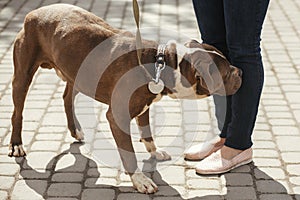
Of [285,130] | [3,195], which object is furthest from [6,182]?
[285,130]

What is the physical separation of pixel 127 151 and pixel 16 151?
103cm

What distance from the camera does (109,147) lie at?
499 cm

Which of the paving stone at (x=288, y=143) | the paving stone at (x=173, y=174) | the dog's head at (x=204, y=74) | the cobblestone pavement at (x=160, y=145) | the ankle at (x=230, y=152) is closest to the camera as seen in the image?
the dog's head at (x=204, y=74)

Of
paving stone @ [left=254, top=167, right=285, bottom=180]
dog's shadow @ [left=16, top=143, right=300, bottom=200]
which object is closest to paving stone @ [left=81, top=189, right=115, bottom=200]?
dog's shadow @ [left=16, top=143, right=300, bottom=200]

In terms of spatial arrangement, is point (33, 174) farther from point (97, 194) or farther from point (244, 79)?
point (244, 79)

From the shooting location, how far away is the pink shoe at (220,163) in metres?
4.59

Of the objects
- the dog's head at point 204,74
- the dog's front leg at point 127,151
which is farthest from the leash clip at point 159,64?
the dog's front leg at point 127,151

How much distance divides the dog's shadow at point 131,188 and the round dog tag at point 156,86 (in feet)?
2.54

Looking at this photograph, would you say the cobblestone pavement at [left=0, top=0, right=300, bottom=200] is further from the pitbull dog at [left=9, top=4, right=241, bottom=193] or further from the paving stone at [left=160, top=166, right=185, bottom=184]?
the pitbull dog at [left=9, top=4, right=241, bottom=193]

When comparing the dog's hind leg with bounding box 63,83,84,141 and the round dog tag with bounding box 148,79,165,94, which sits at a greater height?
the round dog tag with bounding box 148,79,165,94

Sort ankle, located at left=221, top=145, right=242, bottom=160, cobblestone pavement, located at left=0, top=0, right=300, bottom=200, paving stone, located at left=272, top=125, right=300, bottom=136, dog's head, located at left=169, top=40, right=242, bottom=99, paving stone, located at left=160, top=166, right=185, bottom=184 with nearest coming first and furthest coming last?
dog's head, located at left=169, top=40, right=242, bottom=99
cobblestone pavement, located at left=0, top=0, right=300, bottom=200
paving stone, located at left=160, top=166, right=185, bottom=184
ankle, located at left=221, top=145, right=242, bottom=160
paving stone, located at left=272, top=125, right=300, bottom=136

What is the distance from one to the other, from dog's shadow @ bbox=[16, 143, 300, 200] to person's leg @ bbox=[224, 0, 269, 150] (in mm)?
294

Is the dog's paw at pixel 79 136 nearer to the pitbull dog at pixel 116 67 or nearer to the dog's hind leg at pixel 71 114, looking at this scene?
the dog's hind leg at pixel 71 114

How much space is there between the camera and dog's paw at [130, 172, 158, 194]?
4.33 metres
